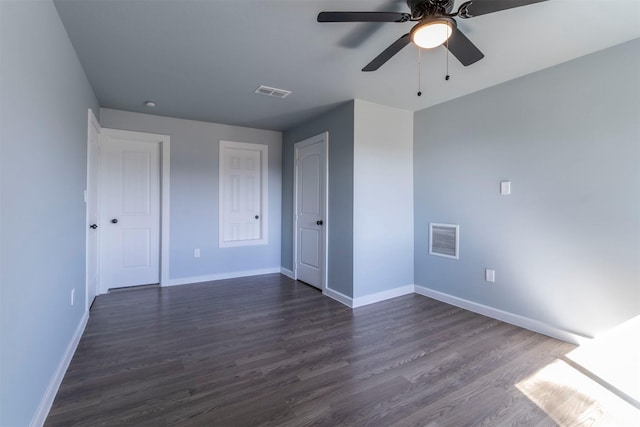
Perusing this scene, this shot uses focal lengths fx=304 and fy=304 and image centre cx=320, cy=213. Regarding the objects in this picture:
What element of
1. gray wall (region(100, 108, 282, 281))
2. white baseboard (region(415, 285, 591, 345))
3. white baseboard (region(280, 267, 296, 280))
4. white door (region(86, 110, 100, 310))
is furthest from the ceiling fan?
white baseboard (region(280, 267, 296, 280))

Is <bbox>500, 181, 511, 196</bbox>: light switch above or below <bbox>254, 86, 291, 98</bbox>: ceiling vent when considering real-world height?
below

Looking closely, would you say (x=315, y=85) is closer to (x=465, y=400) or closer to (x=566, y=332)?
(x=465, y=400)

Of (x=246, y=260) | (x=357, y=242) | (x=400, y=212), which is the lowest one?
(x=246, y=260)

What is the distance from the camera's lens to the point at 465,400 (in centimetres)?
182

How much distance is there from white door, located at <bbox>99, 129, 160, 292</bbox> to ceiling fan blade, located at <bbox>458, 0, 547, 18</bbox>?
3.96m

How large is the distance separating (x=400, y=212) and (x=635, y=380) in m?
2.38

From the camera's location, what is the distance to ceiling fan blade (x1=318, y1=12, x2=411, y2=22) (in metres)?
1.57

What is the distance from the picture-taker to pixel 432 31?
1.65 metres

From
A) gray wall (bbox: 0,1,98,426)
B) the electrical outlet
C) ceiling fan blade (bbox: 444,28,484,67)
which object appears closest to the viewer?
gray wall (bbox: 0,1,98,426)

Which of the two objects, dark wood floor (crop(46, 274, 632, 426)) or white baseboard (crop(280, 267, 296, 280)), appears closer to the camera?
dark wood floor (crop(46, 274, 632, 426))

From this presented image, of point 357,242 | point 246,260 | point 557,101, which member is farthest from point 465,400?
point 246,260

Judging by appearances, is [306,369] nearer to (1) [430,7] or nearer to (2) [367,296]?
(2) [367,296]

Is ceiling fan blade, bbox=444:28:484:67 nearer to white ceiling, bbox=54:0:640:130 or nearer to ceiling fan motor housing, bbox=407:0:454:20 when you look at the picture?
ceiling fan motor housing, bbox=407:0:454:20

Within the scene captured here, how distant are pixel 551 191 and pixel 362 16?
7.44 ft
